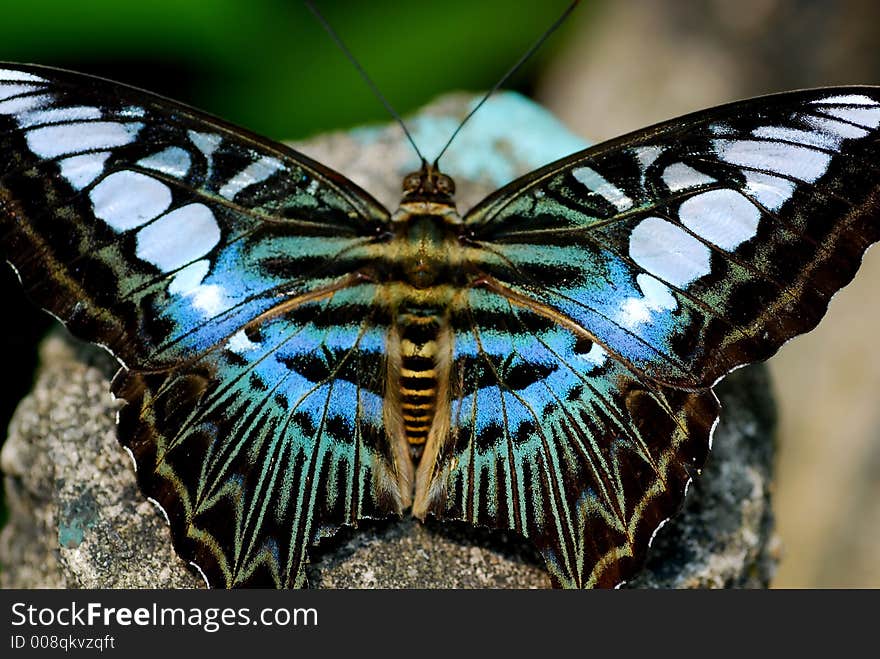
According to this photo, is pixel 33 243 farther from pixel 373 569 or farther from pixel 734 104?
pixel 734 104

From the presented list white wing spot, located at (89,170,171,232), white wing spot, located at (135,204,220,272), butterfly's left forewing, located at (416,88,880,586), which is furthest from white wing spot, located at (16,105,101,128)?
butterfly's left forewing, located at (416,88,880,586)

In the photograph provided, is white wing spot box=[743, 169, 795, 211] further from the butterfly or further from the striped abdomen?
the striped abdomen

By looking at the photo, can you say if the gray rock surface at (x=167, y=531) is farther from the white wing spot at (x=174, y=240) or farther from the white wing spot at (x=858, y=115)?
the white wing spot at (x=858, y=115)

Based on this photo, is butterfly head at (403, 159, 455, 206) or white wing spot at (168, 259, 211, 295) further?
butterfly head at (403, 159, 455, 206)

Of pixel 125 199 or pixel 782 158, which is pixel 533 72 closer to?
pixel 782 158

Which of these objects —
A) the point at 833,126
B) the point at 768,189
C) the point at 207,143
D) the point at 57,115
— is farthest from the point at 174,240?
the point at 833,126

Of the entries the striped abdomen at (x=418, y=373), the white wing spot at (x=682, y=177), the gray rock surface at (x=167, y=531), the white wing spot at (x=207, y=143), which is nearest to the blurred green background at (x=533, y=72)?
the gray rock surface at (x=167, y=531)

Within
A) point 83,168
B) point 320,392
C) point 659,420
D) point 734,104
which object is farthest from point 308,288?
point 734,104
